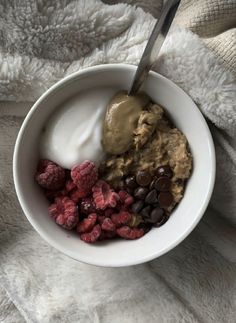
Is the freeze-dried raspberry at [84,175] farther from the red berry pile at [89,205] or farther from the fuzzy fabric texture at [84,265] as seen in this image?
the fuzzy fabric texture at [84,265]

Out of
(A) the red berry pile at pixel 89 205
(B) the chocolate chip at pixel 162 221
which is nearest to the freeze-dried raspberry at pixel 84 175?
(A) the red berry pile at pixel 89 205

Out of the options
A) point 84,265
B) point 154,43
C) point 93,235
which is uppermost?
point 154,43

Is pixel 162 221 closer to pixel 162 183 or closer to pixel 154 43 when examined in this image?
pixel 162 183

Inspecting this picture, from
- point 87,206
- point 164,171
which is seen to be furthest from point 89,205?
point 164,171

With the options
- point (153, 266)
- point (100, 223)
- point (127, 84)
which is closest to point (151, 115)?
point (127, 84)

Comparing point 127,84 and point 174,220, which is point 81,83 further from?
point 174,220

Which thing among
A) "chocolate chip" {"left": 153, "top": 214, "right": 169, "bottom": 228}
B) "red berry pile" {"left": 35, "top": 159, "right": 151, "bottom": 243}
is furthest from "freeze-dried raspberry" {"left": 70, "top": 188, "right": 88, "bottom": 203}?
"chocolate chip" {"left": 153, "top": 214, "right": 169, "bottom": 228}
